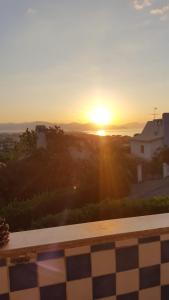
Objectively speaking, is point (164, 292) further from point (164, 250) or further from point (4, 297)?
point (4, 297)

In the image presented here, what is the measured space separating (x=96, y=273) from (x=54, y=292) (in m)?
0.21

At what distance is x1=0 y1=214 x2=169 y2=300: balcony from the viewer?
1651 millimetres

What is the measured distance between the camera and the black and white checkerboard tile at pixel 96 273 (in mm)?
1656

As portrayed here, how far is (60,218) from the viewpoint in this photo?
380cm

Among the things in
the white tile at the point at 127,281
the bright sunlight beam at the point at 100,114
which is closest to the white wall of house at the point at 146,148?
the bright sunlight beam at the point at 100,114

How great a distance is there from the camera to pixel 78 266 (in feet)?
5.71

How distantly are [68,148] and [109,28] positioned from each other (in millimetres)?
12355

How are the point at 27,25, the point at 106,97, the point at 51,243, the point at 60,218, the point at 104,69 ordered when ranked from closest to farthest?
the point at 51,243, the point at 60,218, the point at 27,25, the point at 104,69, the point at 106,97

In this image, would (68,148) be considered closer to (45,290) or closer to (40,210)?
(40,210)

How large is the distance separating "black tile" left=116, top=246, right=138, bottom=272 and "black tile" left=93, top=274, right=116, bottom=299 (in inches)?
2.5

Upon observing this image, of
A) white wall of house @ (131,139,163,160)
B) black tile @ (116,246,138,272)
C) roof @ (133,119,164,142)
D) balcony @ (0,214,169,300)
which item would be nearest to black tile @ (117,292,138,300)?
balcony @ (0,214,169,300)

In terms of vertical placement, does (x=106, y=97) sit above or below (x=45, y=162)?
above

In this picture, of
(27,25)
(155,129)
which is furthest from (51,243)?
(155,129)

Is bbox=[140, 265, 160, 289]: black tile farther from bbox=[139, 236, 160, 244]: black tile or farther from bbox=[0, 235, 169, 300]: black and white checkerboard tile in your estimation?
bbox=[139, 236, 160, 244]: black tile
